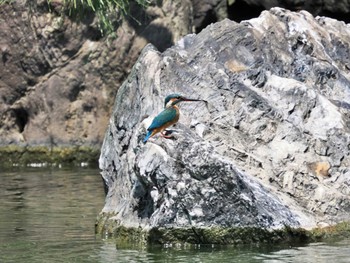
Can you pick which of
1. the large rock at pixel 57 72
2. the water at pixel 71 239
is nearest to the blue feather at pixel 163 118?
the water at pixel 71 239

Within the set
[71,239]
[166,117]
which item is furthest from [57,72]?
[166,117]

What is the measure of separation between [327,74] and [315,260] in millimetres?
3071

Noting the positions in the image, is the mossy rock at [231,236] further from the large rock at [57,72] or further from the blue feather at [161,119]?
the large rock at [57,72]

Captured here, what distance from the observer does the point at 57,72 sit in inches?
780

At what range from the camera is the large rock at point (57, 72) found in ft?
64.9

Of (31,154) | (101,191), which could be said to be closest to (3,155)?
(31,154)

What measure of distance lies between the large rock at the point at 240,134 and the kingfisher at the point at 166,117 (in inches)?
4.1

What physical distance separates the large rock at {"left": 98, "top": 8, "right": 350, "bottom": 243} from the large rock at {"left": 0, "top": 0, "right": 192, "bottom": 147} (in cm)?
770

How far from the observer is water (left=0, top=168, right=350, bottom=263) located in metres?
9.72

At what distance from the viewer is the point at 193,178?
394 inches

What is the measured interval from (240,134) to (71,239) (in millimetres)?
2010

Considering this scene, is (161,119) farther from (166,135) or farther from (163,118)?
(166,135)

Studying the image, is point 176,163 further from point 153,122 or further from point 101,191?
point 101,191

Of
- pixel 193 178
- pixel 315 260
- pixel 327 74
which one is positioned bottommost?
pixel 315 260
